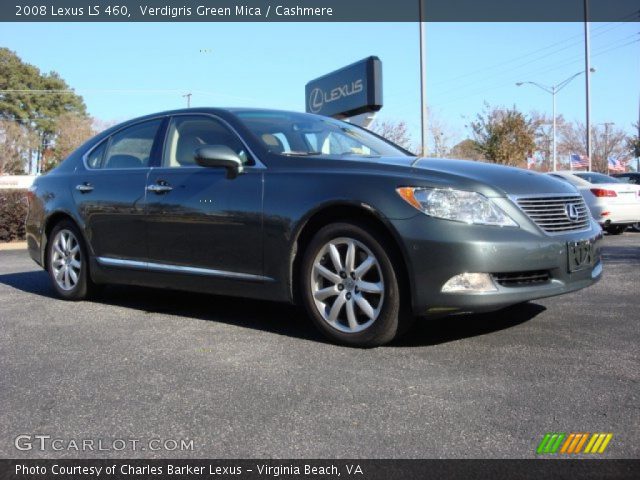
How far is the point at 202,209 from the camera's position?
4508 mm

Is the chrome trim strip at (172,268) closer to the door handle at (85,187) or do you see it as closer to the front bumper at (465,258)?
the door handle at (85,187)

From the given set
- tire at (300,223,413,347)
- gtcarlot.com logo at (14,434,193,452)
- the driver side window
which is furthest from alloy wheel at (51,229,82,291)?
gtcarlot.com logo at (14,434,193,452)

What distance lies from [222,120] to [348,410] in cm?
273

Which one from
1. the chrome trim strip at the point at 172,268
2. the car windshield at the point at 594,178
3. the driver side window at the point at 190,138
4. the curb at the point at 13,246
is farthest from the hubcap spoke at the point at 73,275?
the car windshield at the point at 594,178

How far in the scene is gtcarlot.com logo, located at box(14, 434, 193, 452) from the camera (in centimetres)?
246

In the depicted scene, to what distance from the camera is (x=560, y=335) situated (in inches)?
158

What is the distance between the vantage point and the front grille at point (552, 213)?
3.73m

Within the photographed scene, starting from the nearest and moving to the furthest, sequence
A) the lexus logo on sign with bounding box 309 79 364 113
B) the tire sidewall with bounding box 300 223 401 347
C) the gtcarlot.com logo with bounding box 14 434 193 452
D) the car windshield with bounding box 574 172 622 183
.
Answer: the gtcarlot.com logo with bounding box 14 434 193 452 → the tire sidewall with bounding box 300 223 401 347 → the car windshield with bounding box 574 172 622 183 → the lexus logo on sign with bounding box 309 79 364 113

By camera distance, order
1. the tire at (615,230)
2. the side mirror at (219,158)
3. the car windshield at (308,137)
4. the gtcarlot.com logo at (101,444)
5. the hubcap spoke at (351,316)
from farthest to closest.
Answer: the tire at (615,230), the car windshield at (308,137), the side mirror at (219,158), the hubcap spoke at (351,316), the gtcarlot.com logo at (101,444)

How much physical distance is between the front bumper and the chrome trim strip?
3.59 feet

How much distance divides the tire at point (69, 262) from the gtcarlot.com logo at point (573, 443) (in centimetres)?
434

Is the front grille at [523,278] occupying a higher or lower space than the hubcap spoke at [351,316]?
higher

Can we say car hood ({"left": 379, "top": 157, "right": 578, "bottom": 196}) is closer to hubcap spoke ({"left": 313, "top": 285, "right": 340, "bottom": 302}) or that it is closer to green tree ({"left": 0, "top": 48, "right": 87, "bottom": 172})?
hubcap spoke ({"left": 313, "top": 285, "right": 340, "bottom": 302})

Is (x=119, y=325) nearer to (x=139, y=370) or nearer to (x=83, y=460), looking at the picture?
(x=139, y=370)
